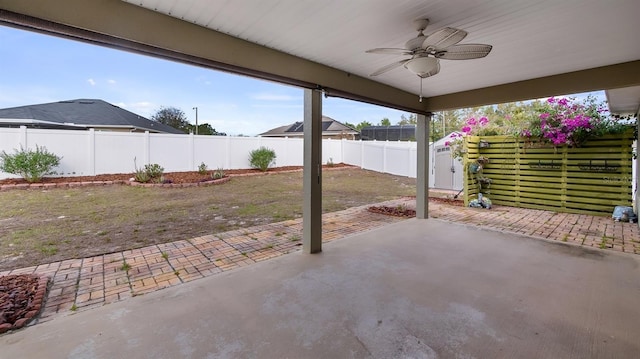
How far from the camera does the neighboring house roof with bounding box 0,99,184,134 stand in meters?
8.94

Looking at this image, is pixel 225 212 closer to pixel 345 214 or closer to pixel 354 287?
pixel 345 214

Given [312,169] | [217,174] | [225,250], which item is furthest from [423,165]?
[217,174]

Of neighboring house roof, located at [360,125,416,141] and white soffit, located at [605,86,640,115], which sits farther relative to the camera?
neighboring house roof, located at [360,125,416,141]

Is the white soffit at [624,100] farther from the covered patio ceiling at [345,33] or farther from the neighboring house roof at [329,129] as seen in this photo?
the neighboring house roof at [329,129]

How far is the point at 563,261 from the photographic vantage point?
3264mm

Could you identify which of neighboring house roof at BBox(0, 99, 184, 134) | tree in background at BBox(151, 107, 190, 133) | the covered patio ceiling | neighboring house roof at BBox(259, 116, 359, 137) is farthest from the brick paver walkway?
tree in background at BBox(151, 107, 190, 133)

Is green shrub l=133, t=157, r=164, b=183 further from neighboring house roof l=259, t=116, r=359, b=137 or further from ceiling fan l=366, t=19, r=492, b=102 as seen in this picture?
neighboring house roof l=259, t=116, r=359, b=137

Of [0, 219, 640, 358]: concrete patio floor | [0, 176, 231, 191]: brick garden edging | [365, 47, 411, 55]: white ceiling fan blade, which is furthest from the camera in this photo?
[0, 176, 231, 191]: brick garden edging

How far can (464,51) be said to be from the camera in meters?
2.28

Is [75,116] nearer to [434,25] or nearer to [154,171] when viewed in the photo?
[154,171]

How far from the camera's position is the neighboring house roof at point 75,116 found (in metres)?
8.94

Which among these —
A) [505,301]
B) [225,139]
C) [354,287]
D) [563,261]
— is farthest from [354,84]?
[225,139]

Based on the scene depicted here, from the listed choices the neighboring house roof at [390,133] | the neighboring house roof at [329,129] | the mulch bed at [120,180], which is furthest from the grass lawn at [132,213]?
the neighboring house roof at [390,133]

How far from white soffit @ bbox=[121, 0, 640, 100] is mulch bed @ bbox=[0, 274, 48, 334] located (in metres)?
2.36
